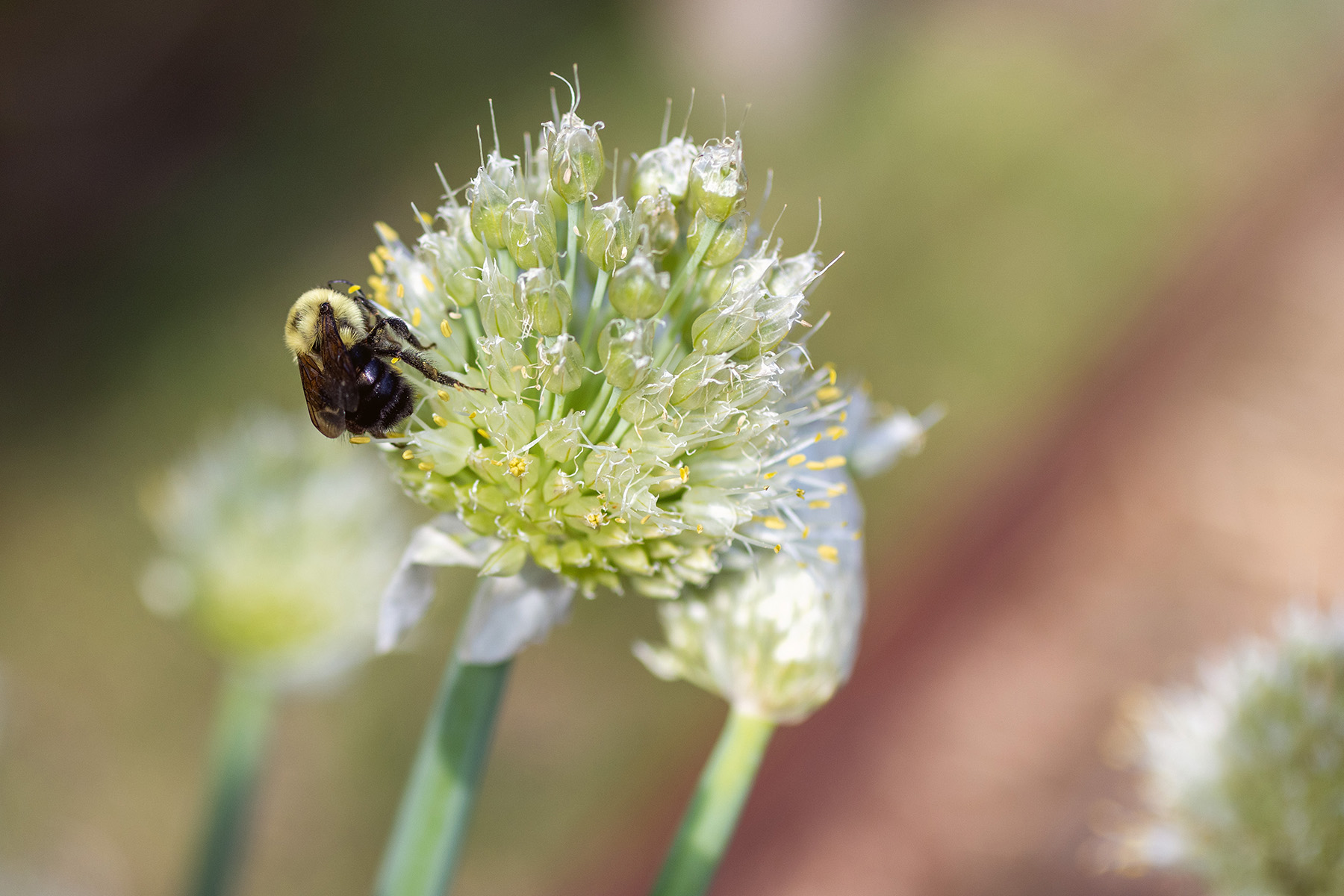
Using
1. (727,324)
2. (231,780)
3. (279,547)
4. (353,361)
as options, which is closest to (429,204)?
(279,547)

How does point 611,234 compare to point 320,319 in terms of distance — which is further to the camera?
point 320,319

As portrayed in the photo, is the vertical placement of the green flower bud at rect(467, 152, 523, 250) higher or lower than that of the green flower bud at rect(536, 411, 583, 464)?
higher

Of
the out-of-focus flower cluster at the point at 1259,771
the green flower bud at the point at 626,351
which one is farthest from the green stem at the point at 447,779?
the out-of-focus flower cluster at the point at 1259,771

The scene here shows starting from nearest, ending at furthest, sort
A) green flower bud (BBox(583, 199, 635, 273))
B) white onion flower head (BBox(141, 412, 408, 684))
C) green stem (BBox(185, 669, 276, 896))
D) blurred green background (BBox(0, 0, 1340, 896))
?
1. green flower bud (BBox(583, 199, 635, 273))
2. green stem (BBox(185, 669, 276, 896))
3. white onion flower head (BBox(141, 412, 408, 684))
4. blurred green background (BBox(0, 0, 1340, 896))

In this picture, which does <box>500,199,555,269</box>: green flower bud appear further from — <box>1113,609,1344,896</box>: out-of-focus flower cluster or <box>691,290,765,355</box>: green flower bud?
<box>1113,609,1344,896</box>: out-of-focus flower cluster

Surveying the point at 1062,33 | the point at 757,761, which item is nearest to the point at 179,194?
the point at 757,761

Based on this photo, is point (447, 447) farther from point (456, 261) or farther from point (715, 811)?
point (715, 811)

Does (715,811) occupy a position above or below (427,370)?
below

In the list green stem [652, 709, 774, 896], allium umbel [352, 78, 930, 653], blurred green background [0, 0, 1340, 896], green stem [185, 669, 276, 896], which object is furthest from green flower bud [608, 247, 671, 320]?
blurred green background [0, 0, 1340, 896]
